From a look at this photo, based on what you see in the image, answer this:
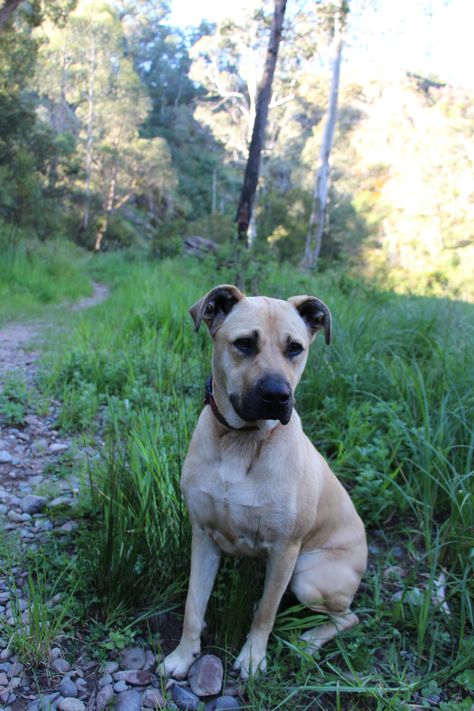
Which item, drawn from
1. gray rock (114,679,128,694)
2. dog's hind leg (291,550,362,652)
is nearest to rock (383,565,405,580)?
dog's hind leg (291,550,362,652)

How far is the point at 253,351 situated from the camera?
2088 mm

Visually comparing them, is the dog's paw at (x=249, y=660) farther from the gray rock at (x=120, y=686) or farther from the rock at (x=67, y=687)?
the rock at (x=67, y=687)

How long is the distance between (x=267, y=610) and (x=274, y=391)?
93 cm

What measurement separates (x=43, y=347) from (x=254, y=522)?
461cm

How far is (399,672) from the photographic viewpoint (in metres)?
2.14

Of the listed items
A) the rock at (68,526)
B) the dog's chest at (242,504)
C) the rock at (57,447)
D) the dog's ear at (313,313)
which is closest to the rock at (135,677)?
the dog's chest at (242,504)

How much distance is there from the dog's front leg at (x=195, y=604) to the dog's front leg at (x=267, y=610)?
200 millimetres

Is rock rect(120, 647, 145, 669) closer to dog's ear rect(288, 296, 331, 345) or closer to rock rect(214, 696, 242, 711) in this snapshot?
rock rect(214, 696, 242, 711)

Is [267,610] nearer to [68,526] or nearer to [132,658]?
[132,658]

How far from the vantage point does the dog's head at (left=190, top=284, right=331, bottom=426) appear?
6.39ft

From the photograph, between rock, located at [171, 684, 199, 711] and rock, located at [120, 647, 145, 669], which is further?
rock, located at [120, 647, 145, 669]

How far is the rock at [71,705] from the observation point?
188cm

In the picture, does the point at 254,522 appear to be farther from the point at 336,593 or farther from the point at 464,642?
the point at 464,642

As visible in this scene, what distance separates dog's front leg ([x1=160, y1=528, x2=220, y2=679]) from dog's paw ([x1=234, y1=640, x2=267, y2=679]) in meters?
0.18
